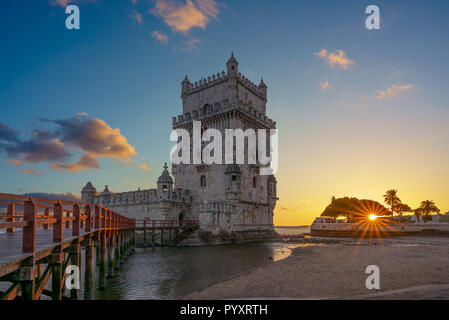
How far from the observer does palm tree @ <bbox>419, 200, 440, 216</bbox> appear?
75444mm

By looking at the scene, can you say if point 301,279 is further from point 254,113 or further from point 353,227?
point 353,227

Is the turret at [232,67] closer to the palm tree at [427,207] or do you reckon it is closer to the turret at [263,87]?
the turret at [263,87]

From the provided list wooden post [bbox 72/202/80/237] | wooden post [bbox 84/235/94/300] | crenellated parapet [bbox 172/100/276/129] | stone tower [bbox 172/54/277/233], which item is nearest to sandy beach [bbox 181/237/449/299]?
wooden post [bbox 84/235/94/300]

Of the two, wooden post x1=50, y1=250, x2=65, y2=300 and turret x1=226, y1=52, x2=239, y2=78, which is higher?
turret x1=226, y1=52, x2=239, y2=78

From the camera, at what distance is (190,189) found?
45531 mm

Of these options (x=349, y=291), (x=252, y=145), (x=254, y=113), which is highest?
(x=254, y=113)

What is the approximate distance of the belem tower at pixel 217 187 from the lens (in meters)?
39.5

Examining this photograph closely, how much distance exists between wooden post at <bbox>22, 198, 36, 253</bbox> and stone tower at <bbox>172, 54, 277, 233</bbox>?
3244 centimetres

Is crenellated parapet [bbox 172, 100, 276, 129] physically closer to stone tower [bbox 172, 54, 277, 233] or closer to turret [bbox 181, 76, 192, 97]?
stone tower [bbox 172, 54, 277, 233]

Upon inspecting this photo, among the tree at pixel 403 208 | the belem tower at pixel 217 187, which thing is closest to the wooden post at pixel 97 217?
the belem tower at pixel 217 187

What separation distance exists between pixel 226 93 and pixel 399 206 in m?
64.2

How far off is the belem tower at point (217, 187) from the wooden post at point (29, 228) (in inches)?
1269
